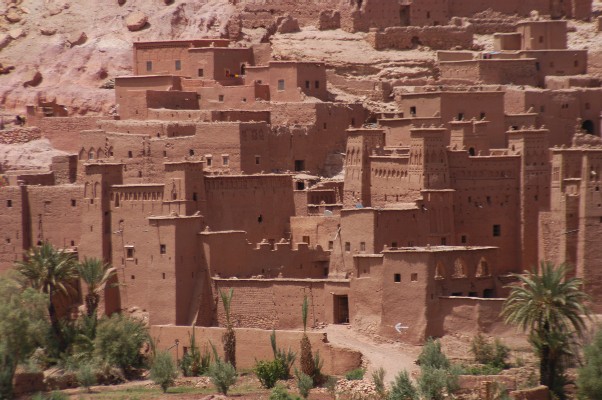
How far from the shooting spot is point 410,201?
216 feet

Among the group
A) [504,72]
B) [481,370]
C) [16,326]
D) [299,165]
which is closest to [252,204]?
[299,165]

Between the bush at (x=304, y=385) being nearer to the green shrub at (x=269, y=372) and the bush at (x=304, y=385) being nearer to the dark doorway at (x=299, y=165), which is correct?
the green shrub at (x=269, y=372)

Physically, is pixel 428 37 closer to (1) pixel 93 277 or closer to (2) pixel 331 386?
(1) pixel 93 277

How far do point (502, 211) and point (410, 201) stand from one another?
3.14m

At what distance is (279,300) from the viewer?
6412cm

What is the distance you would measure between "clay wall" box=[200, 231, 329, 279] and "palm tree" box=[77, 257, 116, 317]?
3.47 m

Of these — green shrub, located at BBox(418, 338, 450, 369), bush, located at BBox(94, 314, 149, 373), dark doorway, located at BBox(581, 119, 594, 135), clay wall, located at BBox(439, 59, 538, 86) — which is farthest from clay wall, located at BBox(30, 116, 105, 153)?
green shrub, located at BBox(418, 338, 450, 369)

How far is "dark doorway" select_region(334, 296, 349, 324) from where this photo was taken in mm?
63438

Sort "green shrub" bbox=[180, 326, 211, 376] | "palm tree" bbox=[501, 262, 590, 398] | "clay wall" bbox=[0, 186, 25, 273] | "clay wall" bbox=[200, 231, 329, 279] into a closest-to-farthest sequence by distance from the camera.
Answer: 1. "palm tree" bbox=[501, 262, 590, 398]
2. "green shrub" bbox=[180, 326, 211, 376]
3. "clay wall" bbox=[200, 231, 329, 279]
4. "clay wall" bbox=[0, 186, 25, 273]

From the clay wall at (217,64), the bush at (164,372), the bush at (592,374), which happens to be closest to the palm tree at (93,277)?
the bush at (164,372)

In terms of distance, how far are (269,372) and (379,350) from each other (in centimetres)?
332

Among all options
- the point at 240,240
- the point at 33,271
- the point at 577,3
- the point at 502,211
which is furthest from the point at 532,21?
the point at 33,271

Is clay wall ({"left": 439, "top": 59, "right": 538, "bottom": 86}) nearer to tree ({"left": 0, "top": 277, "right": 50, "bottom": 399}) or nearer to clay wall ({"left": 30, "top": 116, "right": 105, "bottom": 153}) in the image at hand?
clay wall ({"left": 30, "top": 116, "right": 105, "bottom": 153})

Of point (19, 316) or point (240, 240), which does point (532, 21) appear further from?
point (19, 316)
